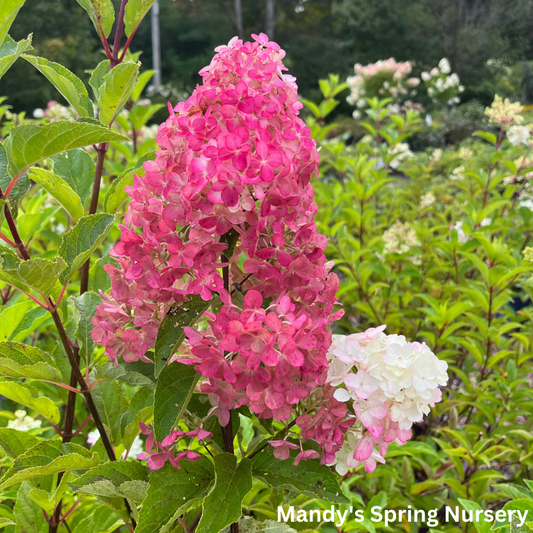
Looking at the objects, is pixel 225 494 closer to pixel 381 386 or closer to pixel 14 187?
pixel 381 386

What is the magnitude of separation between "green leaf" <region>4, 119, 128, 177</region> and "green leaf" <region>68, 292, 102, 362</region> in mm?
241

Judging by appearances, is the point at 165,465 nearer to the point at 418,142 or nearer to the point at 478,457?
the point at 478,457

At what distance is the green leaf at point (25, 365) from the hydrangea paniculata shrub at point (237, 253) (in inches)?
3.7

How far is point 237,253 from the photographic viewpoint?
68 centimetres

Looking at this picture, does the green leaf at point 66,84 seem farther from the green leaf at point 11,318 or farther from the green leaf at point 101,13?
the green leaf at point 11,318

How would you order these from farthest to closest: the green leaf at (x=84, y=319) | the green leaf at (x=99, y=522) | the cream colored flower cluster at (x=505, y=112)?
the cream colored flower cluster at (x=505, y=112), the green leaf at (x=99, y=522), the green leaf at (x=84, y=319)

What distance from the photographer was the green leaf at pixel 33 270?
1.83 ft

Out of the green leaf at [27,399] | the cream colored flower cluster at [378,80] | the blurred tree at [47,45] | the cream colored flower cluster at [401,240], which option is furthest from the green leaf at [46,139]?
the blurred tree at [47,45]

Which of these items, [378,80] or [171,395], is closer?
[171,395]

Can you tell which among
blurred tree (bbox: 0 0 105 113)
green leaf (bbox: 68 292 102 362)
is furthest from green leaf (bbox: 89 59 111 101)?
blurred tree (bbox: 0 0 105 113)

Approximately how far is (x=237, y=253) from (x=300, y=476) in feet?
1.13

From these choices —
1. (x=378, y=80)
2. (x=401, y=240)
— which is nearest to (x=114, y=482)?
(x=401, y=240)

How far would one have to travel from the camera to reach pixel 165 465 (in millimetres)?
651

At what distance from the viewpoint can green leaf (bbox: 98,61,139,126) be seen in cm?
68
